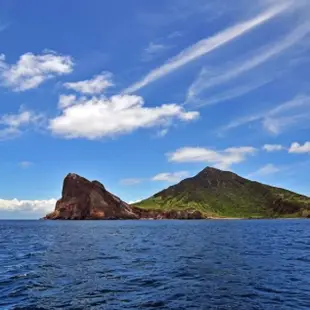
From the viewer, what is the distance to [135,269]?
121 feet

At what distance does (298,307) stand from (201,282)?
907 cm

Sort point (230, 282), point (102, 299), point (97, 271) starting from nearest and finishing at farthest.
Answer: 1. point (102, 299)
2. point (230, 282)
3. point (97, 271)

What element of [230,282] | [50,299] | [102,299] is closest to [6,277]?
[50,299]

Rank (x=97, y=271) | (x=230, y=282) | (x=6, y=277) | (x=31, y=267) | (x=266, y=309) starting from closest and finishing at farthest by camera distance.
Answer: (x=266, y=309), (x=230, y=282), (x=6, y=277), (x=97, y=271), (x=31, y=267)

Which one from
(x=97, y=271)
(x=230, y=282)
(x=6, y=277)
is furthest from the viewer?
(x=97, y=271)

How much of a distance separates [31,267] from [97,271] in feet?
26.3

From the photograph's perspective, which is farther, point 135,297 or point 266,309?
point 135,297

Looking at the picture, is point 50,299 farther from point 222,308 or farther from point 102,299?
point 222,308

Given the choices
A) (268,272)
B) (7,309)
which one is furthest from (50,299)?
(268,272)

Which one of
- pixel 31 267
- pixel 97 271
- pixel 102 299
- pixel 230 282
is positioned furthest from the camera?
pixel 31 267

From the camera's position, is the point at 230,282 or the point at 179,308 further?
the point at 230,282

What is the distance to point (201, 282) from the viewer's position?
97.0 ft

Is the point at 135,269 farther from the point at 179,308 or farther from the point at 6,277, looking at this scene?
the point at 179,308

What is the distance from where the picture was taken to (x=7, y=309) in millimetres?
21953
